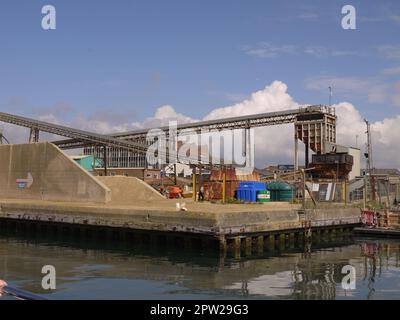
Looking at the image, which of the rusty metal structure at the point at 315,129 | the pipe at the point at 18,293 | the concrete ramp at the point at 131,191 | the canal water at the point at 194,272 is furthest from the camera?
the rusty metal structure at the point at 315,129

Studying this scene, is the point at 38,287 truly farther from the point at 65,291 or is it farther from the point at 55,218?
the point at 55,218

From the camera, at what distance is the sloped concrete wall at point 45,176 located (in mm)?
43344

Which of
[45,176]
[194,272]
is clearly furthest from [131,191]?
[194,272]

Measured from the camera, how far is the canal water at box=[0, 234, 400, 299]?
780 inches

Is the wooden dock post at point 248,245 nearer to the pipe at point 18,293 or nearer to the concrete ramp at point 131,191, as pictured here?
the concrete ramp at point 131,191

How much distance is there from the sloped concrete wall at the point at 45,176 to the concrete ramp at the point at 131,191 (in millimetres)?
4490

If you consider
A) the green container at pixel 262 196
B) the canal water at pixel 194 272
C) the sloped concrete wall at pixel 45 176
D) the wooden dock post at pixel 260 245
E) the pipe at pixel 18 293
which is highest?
the sloped concrete wall at pixel 45 176

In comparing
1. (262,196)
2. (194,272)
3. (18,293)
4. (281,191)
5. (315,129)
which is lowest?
(194,272)

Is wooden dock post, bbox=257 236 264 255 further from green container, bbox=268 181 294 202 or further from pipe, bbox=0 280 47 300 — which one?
pipe, bbox=0 280 47 300

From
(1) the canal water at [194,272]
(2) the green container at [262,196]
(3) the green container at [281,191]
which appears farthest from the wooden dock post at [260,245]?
(3) the green container at [281,191]

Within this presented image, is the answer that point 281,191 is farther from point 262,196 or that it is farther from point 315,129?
point 315,129

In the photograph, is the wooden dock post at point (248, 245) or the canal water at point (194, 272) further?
the wooden dock post at point (248, 245)

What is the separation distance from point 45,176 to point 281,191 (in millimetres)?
22616

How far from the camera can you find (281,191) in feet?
153
